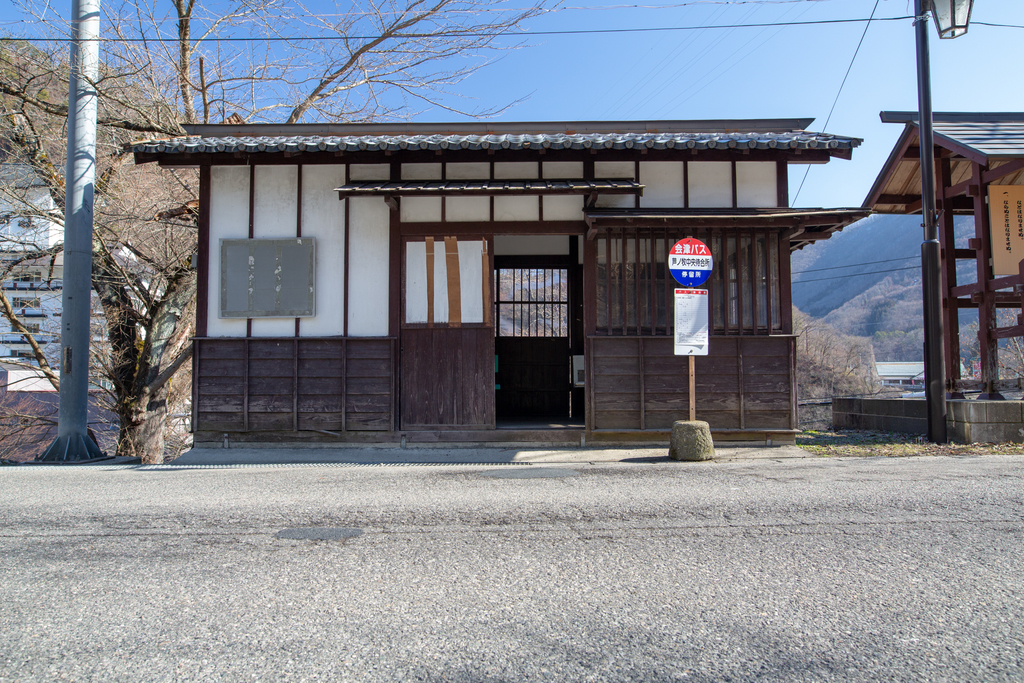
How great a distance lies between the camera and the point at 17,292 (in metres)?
14.1

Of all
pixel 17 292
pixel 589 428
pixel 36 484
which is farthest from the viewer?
pixel 17 292

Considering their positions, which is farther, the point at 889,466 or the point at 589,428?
the point at 589,428

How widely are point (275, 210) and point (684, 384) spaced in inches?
239

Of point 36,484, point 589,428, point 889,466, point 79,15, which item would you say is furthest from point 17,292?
point 889,466

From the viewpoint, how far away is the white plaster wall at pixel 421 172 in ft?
29.1

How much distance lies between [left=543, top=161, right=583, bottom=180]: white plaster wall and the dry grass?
4966 mm

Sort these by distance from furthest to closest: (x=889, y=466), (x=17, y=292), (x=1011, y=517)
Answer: (x=17, y=292), (x=889, y=466), (x=1011, y=517)

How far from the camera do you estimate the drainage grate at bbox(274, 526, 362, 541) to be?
413cm

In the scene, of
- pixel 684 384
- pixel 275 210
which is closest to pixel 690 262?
pixel 684 384

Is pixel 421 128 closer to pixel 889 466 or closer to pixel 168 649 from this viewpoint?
pixel 889 466

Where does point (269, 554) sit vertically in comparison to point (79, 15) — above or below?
below

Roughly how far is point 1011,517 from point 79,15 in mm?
12064

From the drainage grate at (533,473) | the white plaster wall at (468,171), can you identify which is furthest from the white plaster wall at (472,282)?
the drainage grate at (533,473)

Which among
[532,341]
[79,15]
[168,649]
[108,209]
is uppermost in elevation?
[79,15]
